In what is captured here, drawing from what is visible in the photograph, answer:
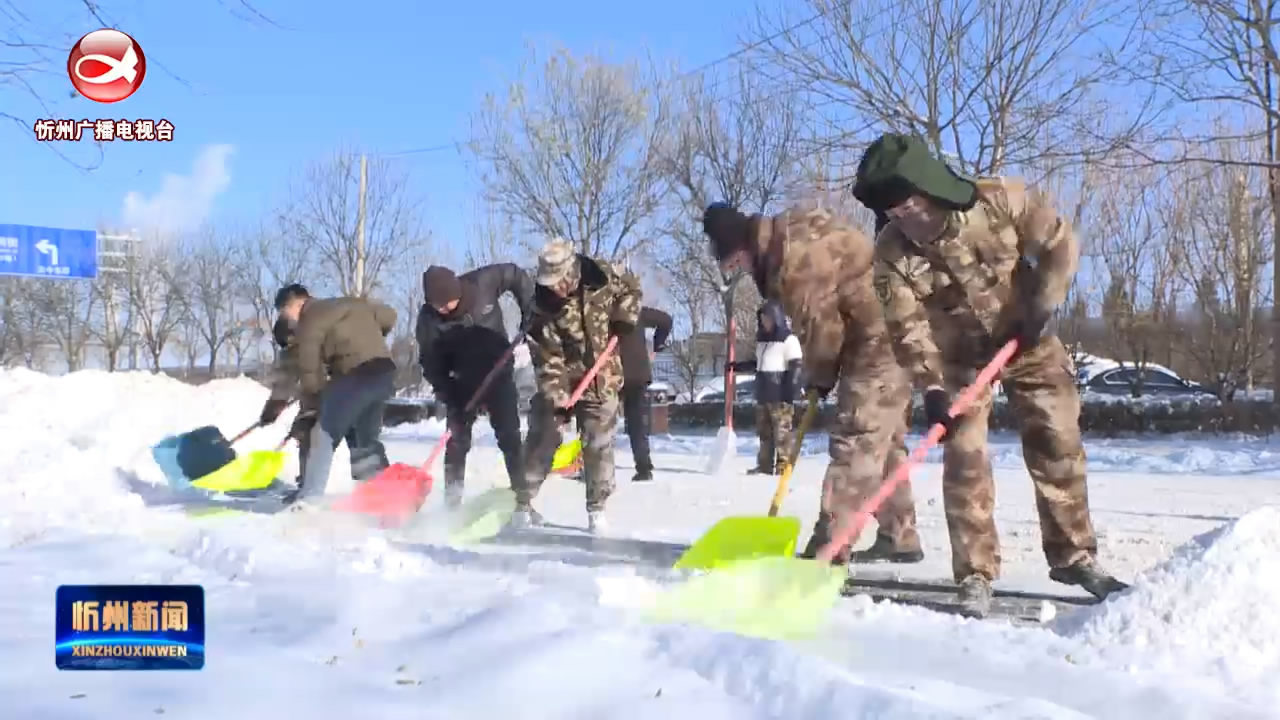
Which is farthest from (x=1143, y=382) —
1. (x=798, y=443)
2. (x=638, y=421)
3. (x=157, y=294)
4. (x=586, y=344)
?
(x=157, y=294)

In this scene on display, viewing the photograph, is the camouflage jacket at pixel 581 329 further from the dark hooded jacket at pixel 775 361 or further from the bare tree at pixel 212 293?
the bare tree at pixel 212 293

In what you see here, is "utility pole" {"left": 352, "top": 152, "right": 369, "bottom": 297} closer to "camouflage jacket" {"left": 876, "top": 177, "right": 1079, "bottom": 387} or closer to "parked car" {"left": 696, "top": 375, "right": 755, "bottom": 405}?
"parked car" {"left": 696, "top": 375, "right": 755, "bottom": 405}

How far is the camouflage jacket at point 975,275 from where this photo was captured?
11.6ft

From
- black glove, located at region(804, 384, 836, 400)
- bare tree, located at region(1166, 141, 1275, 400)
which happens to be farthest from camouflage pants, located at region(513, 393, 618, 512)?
bare tree, located at region(1166, 141, 1275, 400)

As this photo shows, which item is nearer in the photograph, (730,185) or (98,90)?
(98,90)

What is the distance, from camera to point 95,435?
9.18 meters

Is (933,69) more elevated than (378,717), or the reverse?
(933,69)

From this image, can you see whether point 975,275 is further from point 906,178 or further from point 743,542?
point 743,542

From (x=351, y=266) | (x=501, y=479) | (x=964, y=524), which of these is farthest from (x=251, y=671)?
(x=351, y=266)

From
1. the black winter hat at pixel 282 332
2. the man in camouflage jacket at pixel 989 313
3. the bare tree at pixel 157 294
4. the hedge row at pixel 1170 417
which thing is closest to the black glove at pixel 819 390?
the man in camouflage jacket at pixel 989 313

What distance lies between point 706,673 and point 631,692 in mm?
230

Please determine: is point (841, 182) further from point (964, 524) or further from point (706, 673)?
point (706, 673)

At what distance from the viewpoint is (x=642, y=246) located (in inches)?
817

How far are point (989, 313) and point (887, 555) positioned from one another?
4.20 feet
